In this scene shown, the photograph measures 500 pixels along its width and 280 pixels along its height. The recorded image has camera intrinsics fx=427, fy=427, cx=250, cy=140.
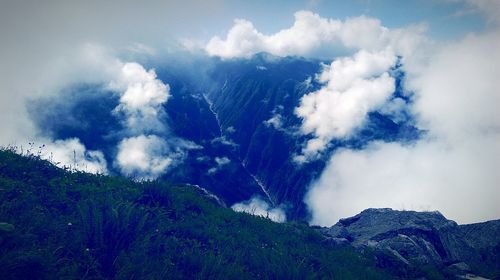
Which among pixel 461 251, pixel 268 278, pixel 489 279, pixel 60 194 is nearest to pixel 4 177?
pixel 60 194

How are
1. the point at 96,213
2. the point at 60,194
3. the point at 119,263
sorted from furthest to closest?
the point at 60,194, the point at 96,213, the point at 119,263

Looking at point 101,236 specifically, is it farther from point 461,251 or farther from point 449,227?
point 449,227

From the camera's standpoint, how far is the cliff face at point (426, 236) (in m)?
37.9

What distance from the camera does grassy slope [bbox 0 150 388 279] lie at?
15.6m

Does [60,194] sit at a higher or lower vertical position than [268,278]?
higher

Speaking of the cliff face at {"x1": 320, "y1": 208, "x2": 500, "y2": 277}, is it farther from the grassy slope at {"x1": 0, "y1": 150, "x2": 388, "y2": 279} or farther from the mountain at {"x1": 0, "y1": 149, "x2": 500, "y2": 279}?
the grassy slope at {"x1": 0, "y1": 150, "x2": 388, "y2": 279}

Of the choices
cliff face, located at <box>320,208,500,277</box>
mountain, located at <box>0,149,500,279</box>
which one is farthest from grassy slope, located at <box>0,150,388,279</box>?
cliff face, located at <box>320,208,500,277</box>

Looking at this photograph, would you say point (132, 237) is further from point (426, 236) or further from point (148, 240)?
point (426, 236)

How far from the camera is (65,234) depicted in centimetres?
1753

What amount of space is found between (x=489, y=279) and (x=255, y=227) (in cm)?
1755

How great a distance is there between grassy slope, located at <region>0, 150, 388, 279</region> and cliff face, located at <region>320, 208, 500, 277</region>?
28.8 ft

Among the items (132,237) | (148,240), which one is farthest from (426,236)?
(132,237)

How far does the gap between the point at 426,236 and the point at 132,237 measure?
3682 cm

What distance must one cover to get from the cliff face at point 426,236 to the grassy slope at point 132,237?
8774 millimetres
